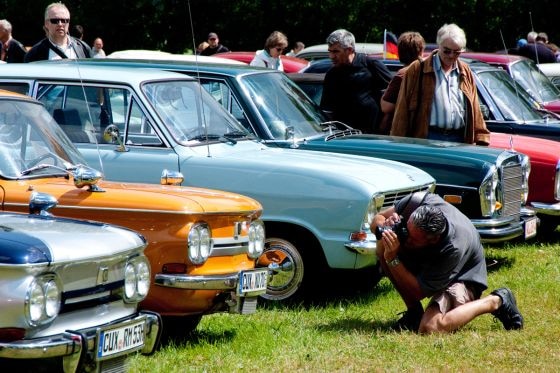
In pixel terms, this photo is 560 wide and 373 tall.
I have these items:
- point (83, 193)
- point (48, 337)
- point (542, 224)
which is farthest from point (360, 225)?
point (542, 224)

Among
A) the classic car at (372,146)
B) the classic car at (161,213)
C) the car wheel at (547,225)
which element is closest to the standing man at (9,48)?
the classic car at (372,146)

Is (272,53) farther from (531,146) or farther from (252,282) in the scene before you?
(252,282)

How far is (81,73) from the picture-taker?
9094 millimetres

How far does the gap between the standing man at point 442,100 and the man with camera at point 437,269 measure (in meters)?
3.29

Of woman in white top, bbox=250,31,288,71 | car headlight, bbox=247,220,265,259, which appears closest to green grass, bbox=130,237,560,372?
car headlight, bbox=247,220,265,259

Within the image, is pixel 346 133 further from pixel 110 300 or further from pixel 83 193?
pixel 110 300

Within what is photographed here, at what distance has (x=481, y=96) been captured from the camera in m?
13.0

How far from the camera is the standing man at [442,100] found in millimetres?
11219

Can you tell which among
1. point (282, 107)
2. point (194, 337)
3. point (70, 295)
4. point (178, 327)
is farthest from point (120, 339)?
point (282, 107)

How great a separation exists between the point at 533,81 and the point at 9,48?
705 cm

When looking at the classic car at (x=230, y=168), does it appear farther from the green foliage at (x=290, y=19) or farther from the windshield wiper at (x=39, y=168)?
the green foliage at (x=290, y=19)

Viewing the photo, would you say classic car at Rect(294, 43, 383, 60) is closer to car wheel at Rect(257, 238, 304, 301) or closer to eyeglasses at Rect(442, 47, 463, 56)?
eyeglasses at Rect(442, 47, 463, 56)

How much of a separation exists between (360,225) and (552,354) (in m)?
1.85

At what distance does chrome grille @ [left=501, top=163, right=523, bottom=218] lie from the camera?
10.5 meters
